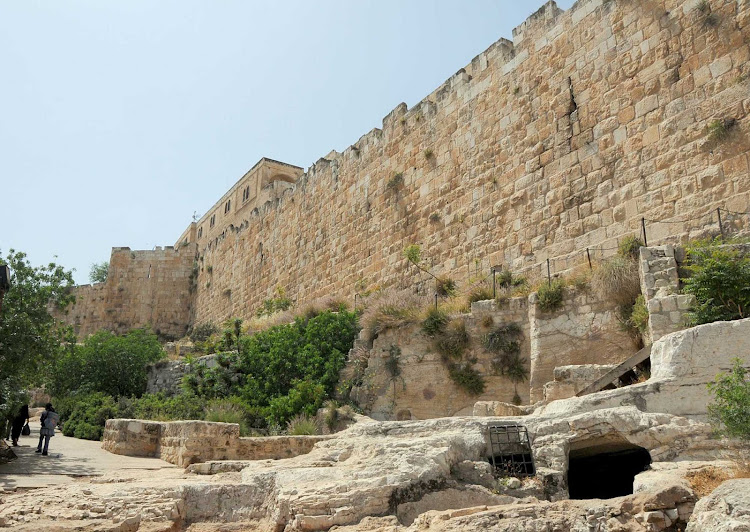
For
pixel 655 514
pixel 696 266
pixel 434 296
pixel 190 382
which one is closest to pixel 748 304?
pixel 696 266

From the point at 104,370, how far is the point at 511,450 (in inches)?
537

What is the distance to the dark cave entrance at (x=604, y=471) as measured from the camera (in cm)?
663

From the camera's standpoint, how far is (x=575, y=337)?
9.30 m

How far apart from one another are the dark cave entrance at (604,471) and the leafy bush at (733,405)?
1.32 metres

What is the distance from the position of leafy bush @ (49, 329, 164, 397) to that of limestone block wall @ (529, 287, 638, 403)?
444 inches

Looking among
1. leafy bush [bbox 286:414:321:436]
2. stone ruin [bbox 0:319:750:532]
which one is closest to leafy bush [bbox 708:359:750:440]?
stone ruin [bbox 0:319:750:532]

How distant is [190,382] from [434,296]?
5723mm

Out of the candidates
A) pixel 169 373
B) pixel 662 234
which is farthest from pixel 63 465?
pixel 662 234

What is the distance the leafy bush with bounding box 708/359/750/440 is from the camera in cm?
487

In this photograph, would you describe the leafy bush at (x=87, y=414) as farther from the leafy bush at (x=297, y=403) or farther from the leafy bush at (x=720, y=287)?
the leafy bush at (x=720, y=287)

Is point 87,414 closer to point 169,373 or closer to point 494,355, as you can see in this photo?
point 169,373

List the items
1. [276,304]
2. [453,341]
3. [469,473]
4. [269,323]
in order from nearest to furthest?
1. [469,473]
2. [453,341]
3. [269,323]
4. [276,304]

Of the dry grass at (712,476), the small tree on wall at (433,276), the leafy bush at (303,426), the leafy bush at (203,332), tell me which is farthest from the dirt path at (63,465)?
the leafy bush at (203,332)

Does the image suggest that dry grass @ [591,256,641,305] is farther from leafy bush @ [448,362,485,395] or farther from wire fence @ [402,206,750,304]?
leafy bush @ [448,362,485,395]
